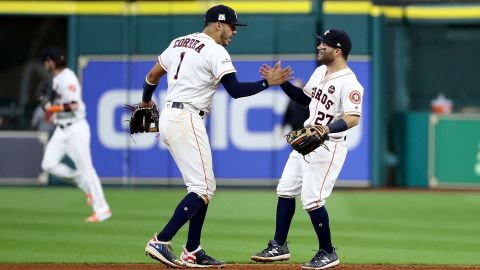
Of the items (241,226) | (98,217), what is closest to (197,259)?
(241,226)

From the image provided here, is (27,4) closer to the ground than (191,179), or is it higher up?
higher up

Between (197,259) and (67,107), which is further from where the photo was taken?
(67,107)

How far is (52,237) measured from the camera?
1166cm

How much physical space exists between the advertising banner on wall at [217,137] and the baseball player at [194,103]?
33.0ft

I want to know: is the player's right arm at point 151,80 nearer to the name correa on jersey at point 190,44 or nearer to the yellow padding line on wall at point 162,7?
the name correa on jersey at point 190,44

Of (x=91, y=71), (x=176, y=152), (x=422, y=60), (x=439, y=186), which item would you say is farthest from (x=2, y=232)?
(x=422, y=60)

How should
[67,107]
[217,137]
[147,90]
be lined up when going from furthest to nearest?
1. [217,137]
2. [67,107]
3. [147,90]

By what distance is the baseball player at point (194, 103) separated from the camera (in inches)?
340

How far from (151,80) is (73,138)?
4.34 meters

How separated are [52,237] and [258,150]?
781 centimetres

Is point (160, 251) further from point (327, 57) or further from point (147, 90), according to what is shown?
point (327, 57)

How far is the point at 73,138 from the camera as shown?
13227 millimetres

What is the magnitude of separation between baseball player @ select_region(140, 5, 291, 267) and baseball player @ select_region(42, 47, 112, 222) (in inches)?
178

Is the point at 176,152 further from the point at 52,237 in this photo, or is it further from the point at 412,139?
the point at 412,139
